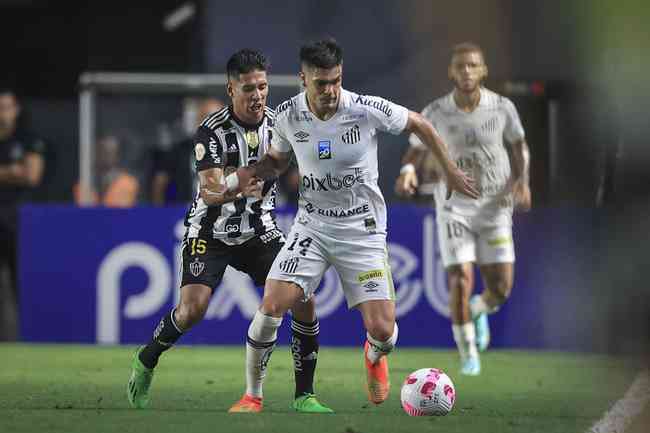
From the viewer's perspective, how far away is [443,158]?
25.6 ft

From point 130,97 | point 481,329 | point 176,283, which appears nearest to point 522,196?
point 481,329

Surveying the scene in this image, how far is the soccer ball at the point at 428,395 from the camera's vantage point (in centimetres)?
770

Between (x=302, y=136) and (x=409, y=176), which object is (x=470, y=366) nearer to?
(x=409, y=176)

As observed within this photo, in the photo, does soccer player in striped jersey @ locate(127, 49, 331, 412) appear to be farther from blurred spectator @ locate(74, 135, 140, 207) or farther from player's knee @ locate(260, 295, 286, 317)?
blurred spectator @ locate(74, 135, 140, 207)

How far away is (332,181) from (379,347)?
100cm

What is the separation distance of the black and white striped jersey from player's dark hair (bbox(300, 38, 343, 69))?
71cm

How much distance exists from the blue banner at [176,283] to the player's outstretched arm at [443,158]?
5.18 m

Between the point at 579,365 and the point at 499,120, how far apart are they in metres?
2.14

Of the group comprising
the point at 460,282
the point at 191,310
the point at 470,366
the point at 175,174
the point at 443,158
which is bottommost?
the point at 470,366

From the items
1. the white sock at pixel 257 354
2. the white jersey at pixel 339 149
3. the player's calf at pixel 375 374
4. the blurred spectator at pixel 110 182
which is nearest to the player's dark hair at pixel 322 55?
the white jersey at pixel 339 149

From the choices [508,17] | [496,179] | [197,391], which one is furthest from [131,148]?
[197,391]

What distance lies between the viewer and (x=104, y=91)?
16.1 m

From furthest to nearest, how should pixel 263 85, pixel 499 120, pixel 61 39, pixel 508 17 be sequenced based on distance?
pixel 61 39 → pixel 508 17 → pixel 499 120 → pixel 263 85

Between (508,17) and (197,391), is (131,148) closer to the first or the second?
(508,17)
